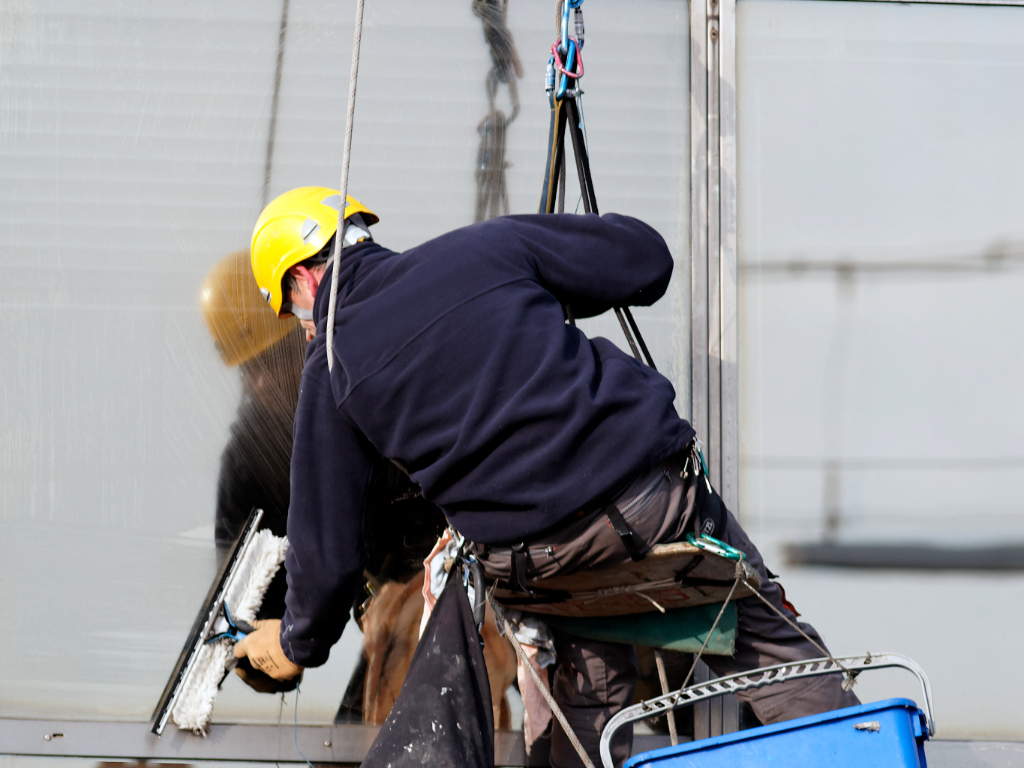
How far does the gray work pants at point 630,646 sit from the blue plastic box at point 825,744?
1.23 feet

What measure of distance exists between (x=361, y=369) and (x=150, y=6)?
1.40m

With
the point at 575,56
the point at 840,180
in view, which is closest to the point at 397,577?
the point at 575,56

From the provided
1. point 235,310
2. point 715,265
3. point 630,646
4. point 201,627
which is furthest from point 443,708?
point 715,265

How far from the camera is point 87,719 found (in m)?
2.21

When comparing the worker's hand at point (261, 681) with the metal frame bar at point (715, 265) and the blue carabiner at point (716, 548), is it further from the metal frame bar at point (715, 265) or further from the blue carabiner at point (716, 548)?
the blue carabiner at point (716, 548)

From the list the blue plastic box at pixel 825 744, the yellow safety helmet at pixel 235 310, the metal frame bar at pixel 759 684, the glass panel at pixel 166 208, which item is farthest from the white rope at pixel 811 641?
the yellow safety helmet at pixel 235 310

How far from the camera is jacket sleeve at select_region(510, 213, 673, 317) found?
1.64m

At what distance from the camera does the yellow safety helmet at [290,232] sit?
6.20ft

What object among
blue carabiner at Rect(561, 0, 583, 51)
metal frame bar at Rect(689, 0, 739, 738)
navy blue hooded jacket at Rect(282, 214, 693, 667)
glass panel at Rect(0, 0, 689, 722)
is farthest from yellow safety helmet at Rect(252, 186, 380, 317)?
metal frame bar at Rect(689, 0, 739, 738)

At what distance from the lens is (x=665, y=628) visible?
1.95m

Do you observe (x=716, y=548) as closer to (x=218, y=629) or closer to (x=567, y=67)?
(x=567, y=67)

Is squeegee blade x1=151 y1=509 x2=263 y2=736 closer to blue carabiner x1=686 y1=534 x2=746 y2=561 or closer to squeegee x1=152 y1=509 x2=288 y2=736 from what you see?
squeegee x1=152 y1=509 x2=288 y2=736

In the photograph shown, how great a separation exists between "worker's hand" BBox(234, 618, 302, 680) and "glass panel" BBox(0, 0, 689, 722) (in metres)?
0.17

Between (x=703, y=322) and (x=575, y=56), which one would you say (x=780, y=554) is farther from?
(x=575, y=56)
